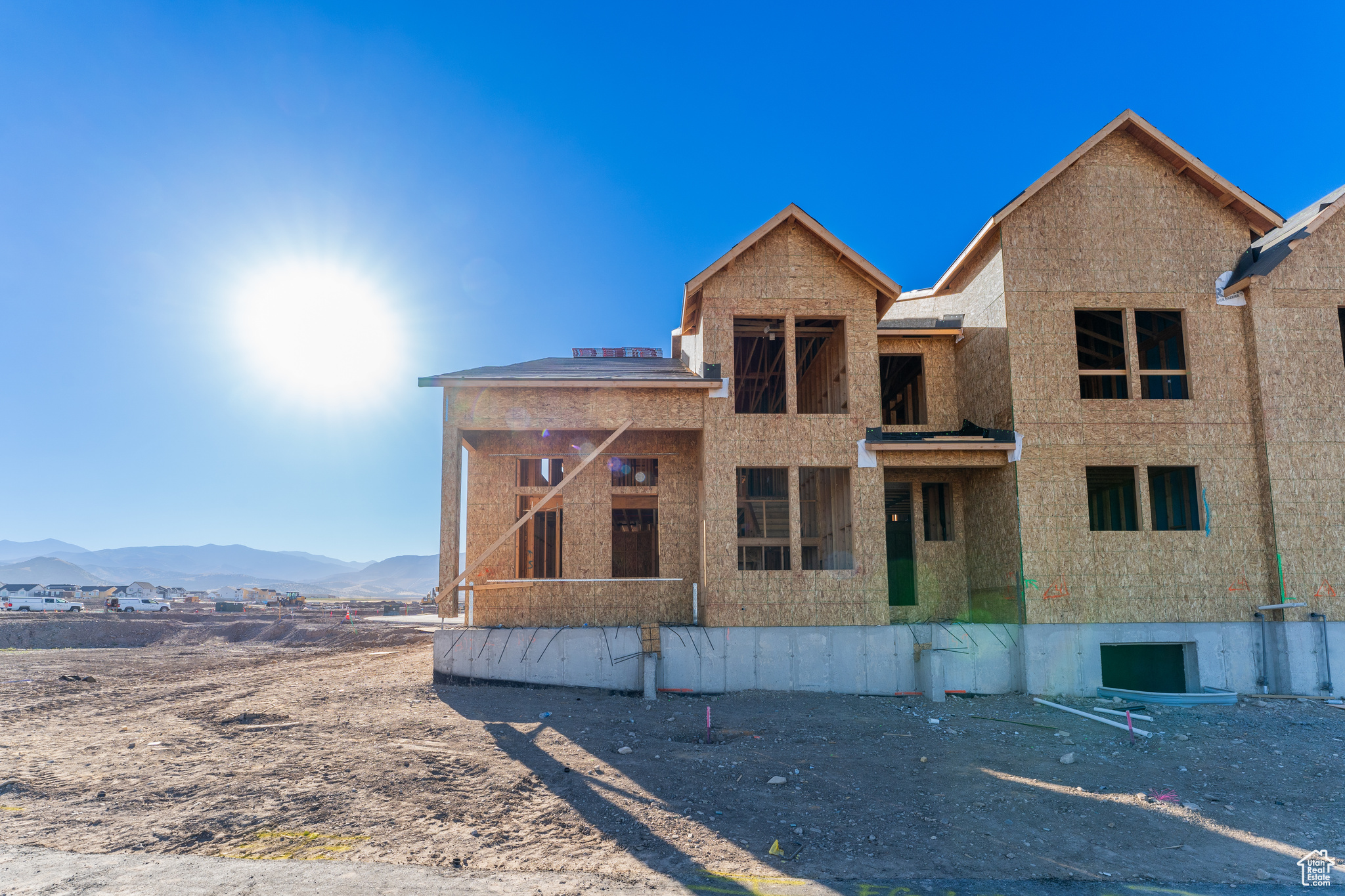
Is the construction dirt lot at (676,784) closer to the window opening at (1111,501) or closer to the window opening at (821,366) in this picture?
the window opening at (1111,501)

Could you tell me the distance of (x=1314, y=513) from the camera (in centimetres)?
1495

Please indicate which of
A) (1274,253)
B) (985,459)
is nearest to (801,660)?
(985,459)

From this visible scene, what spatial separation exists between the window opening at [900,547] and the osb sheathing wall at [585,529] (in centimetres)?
475

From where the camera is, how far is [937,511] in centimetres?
1783

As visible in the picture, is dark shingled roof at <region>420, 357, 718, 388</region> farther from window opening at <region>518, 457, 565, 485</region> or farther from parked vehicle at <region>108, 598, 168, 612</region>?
parked vehicle at <region>108, 598, 168, 612</region>

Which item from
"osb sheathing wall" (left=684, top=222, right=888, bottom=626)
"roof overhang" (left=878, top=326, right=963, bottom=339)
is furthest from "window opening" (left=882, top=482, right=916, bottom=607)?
"roof overhang" (left=878, top=326, right=963, bottom=339)

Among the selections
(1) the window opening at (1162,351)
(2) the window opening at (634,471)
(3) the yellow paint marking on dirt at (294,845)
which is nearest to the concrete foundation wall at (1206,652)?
(1) the window opening at (1162,351)

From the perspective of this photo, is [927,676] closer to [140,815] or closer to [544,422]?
[544,422]

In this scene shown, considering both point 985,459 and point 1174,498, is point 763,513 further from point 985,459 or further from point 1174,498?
point 1174,498

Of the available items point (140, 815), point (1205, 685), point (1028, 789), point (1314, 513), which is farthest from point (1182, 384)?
point (140, 815)

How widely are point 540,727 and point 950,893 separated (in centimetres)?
775

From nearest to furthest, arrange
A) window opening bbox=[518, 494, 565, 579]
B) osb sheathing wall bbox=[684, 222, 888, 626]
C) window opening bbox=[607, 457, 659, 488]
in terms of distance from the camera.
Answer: osb sheathing wall bbox=[684, 222, 888, 626] → window opening bbox=[518, 494, 565, 579] → window opening bbox=[607, 457, 659, 488]

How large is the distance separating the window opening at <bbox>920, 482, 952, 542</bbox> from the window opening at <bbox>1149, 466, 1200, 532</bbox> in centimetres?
405

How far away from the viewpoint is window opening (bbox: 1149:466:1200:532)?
16.0 meters
